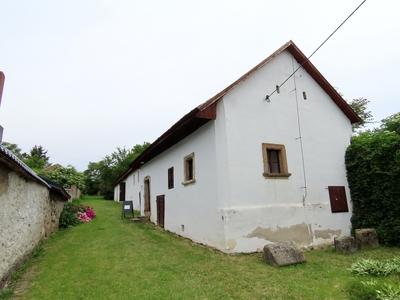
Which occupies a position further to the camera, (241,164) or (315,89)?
(315,89)

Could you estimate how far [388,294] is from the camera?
4816mm

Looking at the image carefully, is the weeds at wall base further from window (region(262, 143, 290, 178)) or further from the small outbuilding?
window (region(262, 143, 290, 178))

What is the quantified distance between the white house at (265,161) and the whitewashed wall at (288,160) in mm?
33

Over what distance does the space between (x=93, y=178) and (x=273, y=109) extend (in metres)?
38.8

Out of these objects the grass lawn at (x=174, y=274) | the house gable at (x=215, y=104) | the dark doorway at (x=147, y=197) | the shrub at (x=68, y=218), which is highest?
the house gable at (x=215, y=104)

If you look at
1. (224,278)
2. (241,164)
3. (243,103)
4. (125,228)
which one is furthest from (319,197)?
(125,228)

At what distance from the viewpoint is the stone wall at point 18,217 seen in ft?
21.0

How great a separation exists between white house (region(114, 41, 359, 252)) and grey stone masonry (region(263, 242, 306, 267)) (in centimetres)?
124

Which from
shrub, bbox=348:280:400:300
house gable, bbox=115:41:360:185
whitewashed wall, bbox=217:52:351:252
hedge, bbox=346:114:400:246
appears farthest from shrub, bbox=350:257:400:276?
house gable, bbox=115:41:360:185

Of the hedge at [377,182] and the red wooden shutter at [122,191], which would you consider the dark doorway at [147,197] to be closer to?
the hedge at [377,182]

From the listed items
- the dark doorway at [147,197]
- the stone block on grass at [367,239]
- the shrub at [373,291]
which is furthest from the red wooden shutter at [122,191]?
the shrub at [373,291]

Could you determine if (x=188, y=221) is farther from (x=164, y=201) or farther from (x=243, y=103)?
(x=243, y=103)

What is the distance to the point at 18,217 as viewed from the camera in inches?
301

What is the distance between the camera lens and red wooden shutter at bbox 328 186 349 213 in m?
11.0
